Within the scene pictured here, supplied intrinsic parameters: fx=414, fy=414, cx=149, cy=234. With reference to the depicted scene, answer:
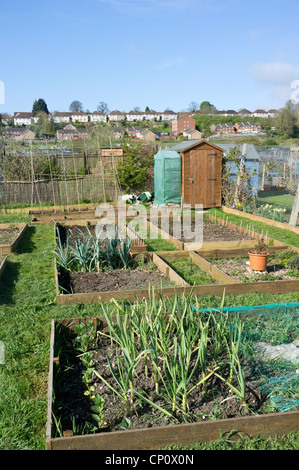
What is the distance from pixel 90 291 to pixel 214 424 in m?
2.79

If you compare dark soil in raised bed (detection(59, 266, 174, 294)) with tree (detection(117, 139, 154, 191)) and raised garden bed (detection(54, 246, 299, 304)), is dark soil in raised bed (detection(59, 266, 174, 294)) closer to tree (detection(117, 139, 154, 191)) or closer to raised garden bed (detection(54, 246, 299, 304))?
raised garden bed (detection(54, 246, 299, 304))

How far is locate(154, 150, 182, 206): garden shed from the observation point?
11.5m

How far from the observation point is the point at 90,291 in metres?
4.88

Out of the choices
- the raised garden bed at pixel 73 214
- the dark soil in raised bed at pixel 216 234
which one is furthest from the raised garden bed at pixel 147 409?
the raised garden bed at pixel 73 214

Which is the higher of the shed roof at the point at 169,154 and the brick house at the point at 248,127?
the brick house at the point at 248,127

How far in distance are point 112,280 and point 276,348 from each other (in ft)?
7.95

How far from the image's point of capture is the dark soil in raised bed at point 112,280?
497 centimetres

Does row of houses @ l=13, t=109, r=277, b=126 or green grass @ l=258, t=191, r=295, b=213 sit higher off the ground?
row of houses @ l=13, t=109, r=277, b=126

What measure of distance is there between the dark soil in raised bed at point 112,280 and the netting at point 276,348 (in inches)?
50.4

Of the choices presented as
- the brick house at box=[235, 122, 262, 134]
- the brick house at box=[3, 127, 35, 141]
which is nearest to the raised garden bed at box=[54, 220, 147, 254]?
the brick house at box=[3, 127, 35, 141]

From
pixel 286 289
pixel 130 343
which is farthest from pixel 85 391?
pixel 286 289

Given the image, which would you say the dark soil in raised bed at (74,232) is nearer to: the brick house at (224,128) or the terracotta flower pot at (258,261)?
the terracotta flower pot at (258,261)

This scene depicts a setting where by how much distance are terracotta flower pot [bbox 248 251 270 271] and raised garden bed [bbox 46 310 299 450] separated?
8.32 feet
